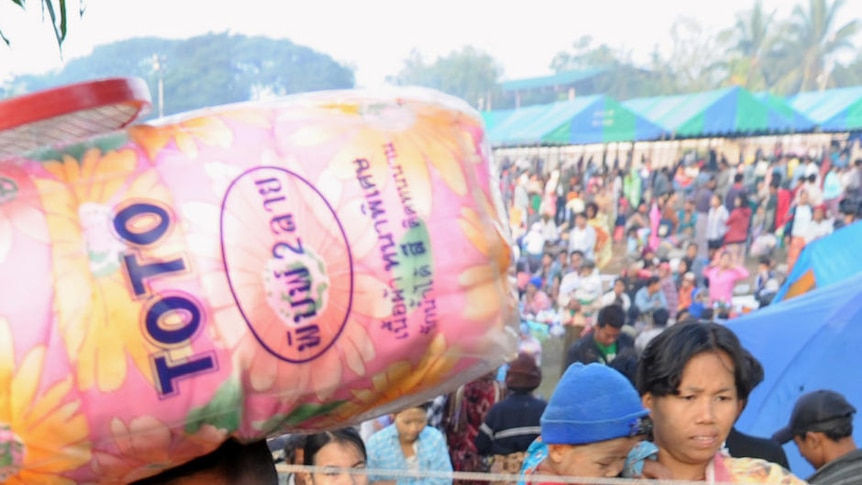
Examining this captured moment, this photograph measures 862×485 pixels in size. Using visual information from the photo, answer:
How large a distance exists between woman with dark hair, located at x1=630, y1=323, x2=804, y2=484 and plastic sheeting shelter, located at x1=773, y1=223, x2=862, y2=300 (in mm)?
5915

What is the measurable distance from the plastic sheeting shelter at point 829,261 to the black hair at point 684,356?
19.3ft

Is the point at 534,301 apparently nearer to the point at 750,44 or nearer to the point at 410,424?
the point at 410,424

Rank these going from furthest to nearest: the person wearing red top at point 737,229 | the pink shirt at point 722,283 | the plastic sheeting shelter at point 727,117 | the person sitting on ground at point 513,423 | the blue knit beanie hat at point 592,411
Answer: the plastic sheeting shelter at point 727,117, the person wearing red top at point 737,229, the pink shirt at point 722,283, the person sitting on ground at point 513,423, the blue knit beanie hat at point 592,411

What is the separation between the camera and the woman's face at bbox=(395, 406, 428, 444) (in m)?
3.59

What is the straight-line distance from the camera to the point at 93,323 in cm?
91

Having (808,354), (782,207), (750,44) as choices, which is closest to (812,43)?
(750,44)

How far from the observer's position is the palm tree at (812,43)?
132ft

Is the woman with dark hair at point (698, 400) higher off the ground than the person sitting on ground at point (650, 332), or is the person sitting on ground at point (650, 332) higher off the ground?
the woman with dark hair at point (698, 400)

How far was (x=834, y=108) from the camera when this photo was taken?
2005 cm

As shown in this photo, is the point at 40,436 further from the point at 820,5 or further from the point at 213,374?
the point at 820,5

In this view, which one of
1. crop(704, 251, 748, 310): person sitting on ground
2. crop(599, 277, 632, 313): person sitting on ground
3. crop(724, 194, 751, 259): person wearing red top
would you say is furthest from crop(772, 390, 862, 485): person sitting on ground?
crop(724, 194, 751, 259): person wearing red top

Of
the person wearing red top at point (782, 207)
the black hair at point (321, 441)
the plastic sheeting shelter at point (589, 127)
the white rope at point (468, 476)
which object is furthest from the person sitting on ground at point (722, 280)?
the white rope at point (468, 476)

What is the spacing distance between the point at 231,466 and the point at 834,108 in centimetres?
2082

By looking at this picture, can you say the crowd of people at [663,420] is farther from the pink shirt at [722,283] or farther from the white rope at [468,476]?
the pink shirt at [722,283]
